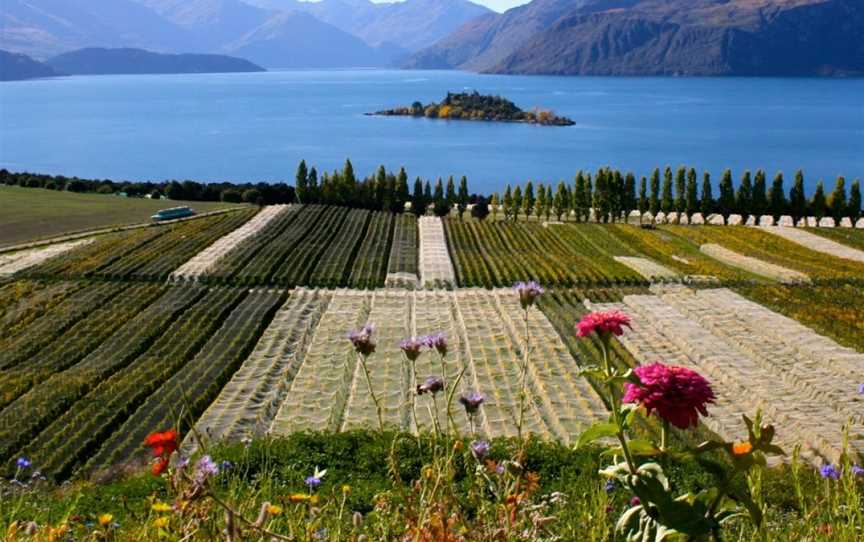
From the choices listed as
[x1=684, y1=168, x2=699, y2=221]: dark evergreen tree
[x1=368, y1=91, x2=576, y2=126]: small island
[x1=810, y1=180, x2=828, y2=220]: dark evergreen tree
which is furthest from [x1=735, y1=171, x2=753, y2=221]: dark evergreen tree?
[x1=368, y1=91, x2=576, y2=126]: small island

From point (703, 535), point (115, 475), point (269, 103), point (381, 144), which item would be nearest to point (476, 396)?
point (703, 535)

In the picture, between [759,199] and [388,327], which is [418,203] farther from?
[388,327]

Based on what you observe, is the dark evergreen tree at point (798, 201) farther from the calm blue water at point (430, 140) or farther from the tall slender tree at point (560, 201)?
the calm blue water at point (430, 140)

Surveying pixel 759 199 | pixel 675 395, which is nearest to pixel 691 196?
pixel 759 199

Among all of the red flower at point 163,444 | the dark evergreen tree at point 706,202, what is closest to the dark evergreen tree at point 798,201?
the dark evergreen tree at point 706,202

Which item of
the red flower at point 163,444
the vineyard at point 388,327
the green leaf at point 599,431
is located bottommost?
the vineyard at point 388,327

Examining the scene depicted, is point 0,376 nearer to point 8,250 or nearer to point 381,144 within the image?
point 8,250

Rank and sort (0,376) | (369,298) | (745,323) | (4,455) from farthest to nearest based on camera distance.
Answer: (369,298) < (745,323) < (0,376) < (4,455)
